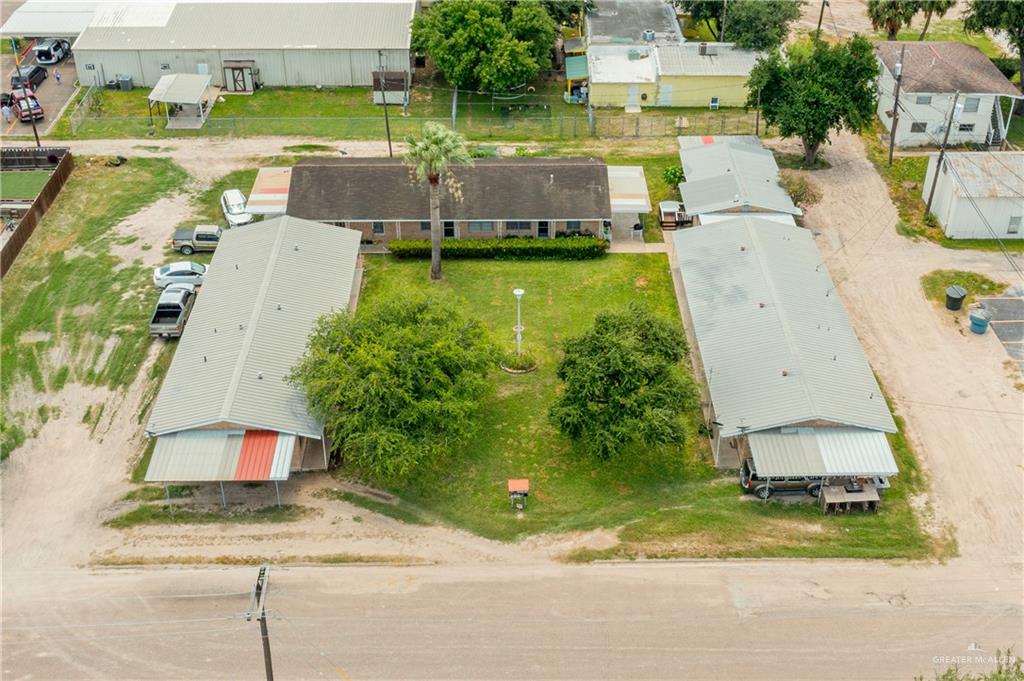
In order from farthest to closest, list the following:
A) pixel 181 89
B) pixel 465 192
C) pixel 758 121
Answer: pixel 181 89, pixel 758 121, pixel 465 192

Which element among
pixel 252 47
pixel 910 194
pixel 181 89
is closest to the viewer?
pixel 910 194

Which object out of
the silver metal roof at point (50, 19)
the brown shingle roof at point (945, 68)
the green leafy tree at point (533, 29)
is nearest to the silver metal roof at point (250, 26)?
the silver metal roof at point (50, 19)

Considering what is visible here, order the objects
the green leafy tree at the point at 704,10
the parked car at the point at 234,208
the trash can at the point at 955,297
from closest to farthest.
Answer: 1. the trash can at the point at 955,297
2. the parked car at the point at 234,208
3. the green leafy tree at the point at 704,10

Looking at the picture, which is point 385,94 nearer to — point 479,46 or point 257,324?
point 479,46

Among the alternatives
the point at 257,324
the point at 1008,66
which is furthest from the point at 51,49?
the point at 1008,66

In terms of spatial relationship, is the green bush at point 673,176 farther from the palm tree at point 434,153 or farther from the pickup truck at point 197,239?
the pickup truck at point 197,239

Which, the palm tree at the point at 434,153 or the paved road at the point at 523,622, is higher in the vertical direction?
the palm tree at the point at 434,153

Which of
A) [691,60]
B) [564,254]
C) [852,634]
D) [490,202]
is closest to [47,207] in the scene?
[490,202]
